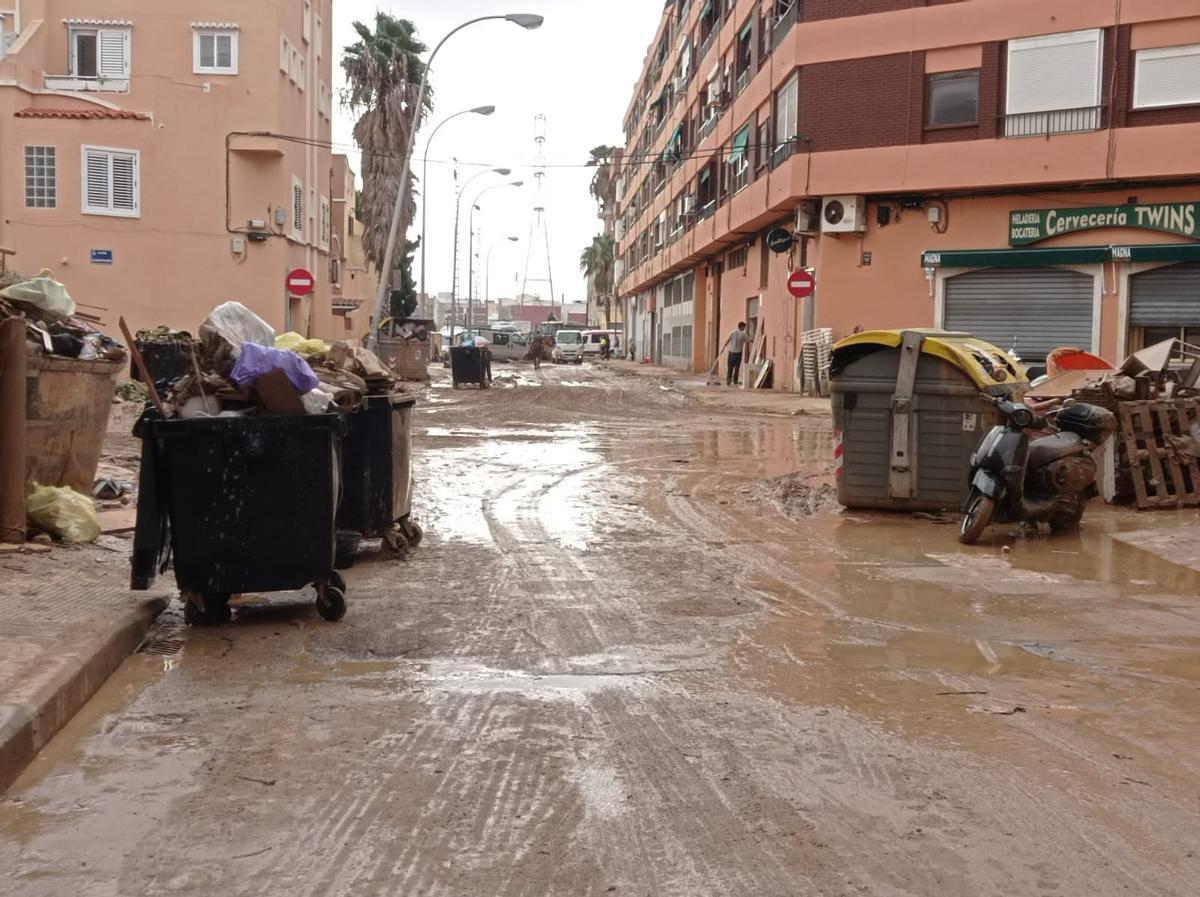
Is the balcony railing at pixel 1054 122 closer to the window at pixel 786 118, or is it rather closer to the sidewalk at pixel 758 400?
the window at pixel 786 118

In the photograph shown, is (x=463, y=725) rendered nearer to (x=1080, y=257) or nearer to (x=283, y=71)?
(x=1080, y=257)

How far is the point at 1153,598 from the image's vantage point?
756 centimetres

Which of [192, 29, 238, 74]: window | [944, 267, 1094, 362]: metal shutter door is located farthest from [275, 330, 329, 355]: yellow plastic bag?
[192, 29, 238, 74]: window

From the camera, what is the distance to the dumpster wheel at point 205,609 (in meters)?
6.50

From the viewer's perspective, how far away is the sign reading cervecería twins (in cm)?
2472

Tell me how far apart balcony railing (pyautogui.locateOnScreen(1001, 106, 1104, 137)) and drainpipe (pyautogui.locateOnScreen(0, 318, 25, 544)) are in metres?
22.5

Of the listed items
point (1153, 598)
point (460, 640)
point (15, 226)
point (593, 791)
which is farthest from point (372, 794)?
point (15, 226)

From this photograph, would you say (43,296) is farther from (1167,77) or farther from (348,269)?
(348,269)

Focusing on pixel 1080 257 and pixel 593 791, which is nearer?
pixel 593 791

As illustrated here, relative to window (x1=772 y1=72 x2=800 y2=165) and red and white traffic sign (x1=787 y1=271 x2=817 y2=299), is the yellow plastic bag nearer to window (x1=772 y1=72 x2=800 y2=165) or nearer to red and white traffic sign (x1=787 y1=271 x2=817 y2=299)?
red and white traffic sign (x1=787 y1=271 x2=817 y2=299)

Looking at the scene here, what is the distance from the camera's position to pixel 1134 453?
35.6 ft

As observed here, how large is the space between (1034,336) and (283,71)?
2063 centimetres

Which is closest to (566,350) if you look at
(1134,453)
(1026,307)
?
(1026,307)

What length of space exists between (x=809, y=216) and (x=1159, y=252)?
775cm
